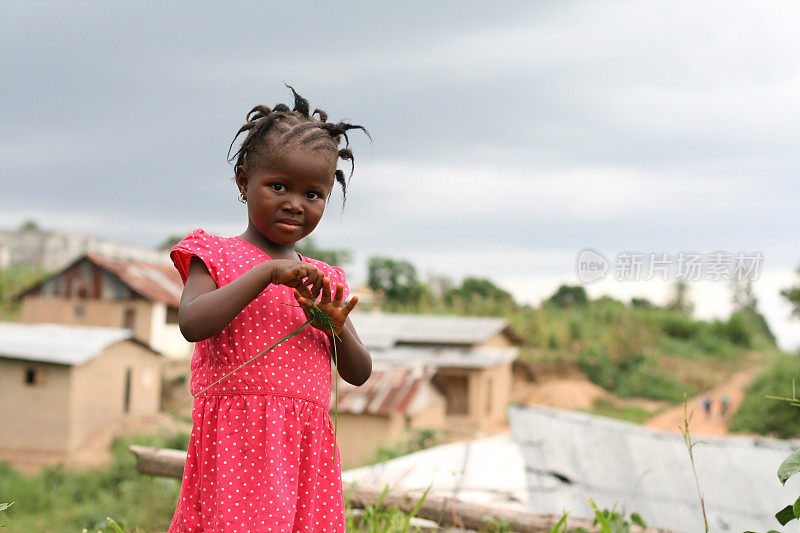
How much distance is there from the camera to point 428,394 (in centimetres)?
1416

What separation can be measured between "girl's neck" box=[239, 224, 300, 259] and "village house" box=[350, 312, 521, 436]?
13.6 metres

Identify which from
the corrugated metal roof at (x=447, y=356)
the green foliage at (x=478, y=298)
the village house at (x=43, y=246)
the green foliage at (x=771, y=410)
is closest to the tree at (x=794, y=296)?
the green foliage at (x=771, y=410)

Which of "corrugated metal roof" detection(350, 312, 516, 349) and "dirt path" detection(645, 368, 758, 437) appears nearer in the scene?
"corrugated metal roof" detection(350, 312, 516, 349)

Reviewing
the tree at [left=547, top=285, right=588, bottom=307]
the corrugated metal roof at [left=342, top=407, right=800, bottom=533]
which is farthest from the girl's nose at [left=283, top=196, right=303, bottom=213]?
the tree at [left=547, top=285, right=588, bottom=307]

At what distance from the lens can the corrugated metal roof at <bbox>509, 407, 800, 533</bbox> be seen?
6.56m

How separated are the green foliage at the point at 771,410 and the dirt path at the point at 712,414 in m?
0.65

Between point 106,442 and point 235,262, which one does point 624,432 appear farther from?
point 106,442

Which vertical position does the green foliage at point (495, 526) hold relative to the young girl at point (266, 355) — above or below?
below

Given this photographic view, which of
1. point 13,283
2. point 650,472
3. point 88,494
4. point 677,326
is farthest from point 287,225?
point 677,326

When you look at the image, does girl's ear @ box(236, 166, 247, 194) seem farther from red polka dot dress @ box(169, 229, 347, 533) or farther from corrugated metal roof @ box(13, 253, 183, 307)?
corrugated metal roof @ box(13, 253, 183, 307)

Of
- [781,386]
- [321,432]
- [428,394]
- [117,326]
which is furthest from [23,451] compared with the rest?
[781,386]

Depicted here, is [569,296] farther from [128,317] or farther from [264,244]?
[264,244]

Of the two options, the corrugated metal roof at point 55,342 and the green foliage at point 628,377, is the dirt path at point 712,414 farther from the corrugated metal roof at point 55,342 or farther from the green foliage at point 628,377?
the corrugated metal roof at point 55,342

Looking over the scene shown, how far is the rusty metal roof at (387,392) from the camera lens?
1249cm
